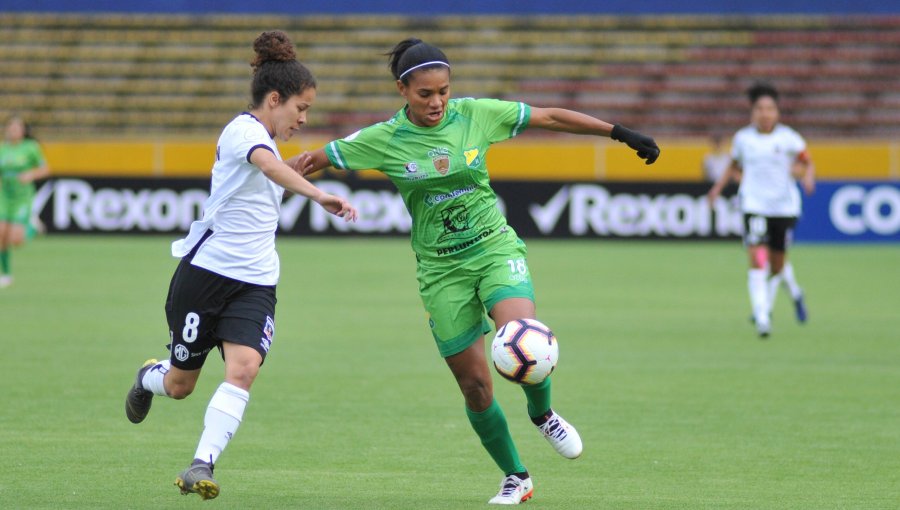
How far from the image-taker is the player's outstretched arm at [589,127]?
6.74 metres

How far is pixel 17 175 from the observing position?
19719mm

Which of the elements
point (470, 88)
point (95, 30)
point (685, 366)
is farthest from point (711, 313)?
point (95, 30)

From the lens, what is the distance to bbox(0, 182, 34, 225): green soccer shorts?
19.3 metres

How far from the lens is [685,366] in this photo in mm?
11453

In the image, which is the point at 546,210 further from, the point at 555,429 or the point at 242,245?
the point at 242,245

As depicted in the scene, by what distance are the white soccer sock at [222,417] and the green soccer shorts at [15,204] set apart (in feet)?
45.9

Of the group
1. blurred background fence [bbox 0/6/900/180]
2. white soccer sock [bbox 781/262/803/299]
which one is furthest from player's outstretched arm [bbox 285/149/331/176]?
blurred background fence [bbox 0/6/900/180]

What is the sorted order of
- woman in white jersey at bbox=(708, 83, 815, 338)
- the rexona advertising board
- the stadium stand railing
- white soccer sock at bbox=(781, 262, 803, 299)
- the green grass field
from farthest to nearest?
1. the stadium stand railing
2. the rexona advertising board
3. white soccer sock at bbox=(781, 262, 803, 299)
4. woman in white jersey at bbox=(708, 83, 815, 338)
5. the green grass field

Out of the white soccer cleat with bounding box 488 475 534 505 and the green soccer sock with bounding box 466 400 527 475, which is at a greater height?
the green soccer sock with bounding box 466 400 527 475

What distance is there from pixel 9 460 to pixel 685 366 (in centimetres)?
596

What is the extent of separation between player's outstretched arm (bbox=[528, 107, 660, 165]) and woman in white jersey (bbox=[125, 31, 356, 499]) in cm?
114

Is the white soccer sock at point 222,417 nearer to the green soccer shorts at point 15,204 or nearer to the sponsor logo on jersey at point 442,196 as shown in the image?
the sponsor logo on jersey at point 442,196

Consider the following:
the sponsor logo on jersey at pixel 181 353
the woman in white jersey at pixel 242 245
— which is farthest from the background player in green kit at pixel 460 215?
the sponsor logo on jersey at pixel 181 353

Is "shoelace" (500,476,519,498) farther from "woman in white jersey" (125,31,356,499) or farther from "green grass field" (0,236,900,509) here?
"woman in white jersey" (125,31,356,499)
